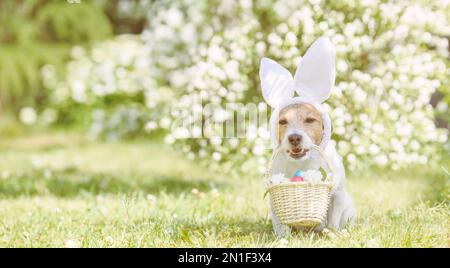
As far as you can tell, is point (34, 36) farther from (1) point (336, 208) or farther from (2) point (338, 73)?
(1) point (336, 208)

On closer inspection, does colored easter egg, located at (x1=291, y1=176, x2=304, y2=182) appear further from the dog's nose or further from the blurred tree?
the blurred tree

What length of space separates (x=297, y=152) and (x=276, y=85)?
1.34 feet

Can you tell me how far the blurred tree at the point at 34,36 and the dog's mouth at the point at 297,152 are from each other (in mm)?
7407

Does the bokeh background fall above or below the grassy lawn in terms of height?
above

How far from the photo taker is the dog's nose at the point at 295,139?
313cm

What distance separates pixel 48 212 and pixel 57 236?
735 millimetres

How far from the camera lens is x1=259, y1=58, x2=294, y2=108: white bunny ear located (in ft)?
11.2

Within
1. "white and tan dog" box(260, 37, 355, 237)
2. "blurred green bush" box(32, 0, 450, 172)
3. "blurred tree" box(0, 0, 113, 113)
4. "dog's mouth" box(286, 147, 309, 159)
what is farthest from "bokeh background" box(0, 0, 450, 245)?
"blurred tree" box(0, 0, 113, 113)

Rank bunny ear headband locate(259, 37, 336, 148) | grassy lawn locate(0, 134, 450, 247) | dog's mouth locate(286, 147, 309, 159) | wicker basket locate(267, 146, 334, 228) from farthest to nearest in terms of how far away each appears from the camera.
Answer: bunny ear headband locate(259, 37, 336, 148) → grassy lawn locate(0, 134, 450, 247) → dog's mouth locate(286, 147, 309, 159) → wicker basket locate(267, 146, 334, 228)

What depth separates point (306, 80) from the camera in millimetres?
3426

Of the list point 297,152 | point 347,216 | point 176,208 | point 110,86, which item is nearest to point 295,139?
point 297,152

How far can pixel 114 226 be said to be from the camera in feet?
12.1

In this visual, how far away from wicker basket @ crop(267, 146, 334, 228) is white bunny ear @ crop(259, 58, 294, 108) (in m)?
0.48

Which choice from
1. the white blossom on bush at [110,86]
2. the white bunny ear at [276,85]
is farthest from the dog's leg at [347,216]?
the white blossom on bush at [110,86]
